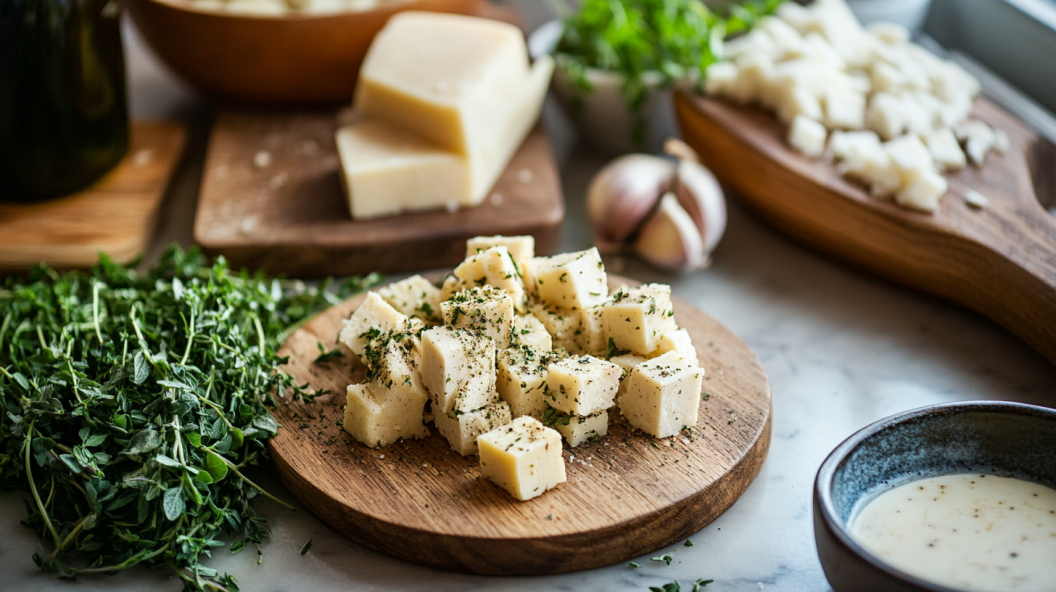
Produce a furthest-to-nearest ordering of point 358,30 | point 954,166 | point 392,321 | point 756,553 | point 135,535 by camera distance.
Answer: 1. point 358,30
2. point 954,166
3. point 392,321
4. point 756,553
5. point 135,535

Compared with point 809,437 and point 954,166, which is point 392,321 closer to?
point 809,437

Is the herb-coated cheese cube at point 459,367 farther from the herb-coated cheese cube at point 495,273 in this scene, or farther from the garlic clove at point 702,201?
the garlic clove at point 702,201

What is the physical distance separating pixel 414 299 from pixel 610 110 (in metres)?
1.10

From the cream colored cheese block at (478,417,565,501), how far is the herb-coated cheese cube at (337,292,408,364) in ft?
1.05

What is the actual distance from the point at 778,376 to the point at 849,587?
2.43 feet

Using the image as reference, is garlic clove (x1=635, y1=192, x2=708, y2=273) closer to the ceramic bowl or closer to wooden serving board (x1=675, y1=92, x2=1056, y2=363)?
wooden serving board (x1=675, y1=92, x2=1056, y2=363)

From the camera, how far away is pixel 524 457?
1.31 meters

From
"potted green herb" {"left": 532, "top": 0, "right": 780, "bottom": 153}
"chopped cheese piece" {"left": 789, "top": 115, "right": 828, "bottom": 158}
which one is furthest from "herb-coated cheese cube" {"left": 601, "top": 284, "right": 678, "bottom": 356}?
"potted green herb" {"left": 532, "top": 0, "right": 780, "bottom": 153}

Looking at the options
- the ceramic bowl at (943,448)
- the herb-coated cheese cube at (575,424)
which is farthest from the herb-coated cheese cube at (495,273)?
the ceramic bowl at (943,448)

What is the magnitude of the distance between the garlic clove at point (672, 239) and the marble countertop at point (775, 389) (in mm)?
54

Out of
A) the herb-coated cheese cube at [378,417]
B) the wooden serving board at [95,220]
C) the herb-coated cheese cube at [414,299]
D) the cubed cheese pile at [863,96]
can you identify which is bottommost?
the wooden serving board at [95,220]

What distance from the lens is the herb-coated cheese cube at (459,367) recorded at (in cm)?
140

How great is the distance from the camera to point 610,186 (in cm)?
214

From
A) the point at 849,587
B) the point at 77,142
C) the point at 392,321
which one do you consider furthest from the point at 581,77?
the point at 849,587
